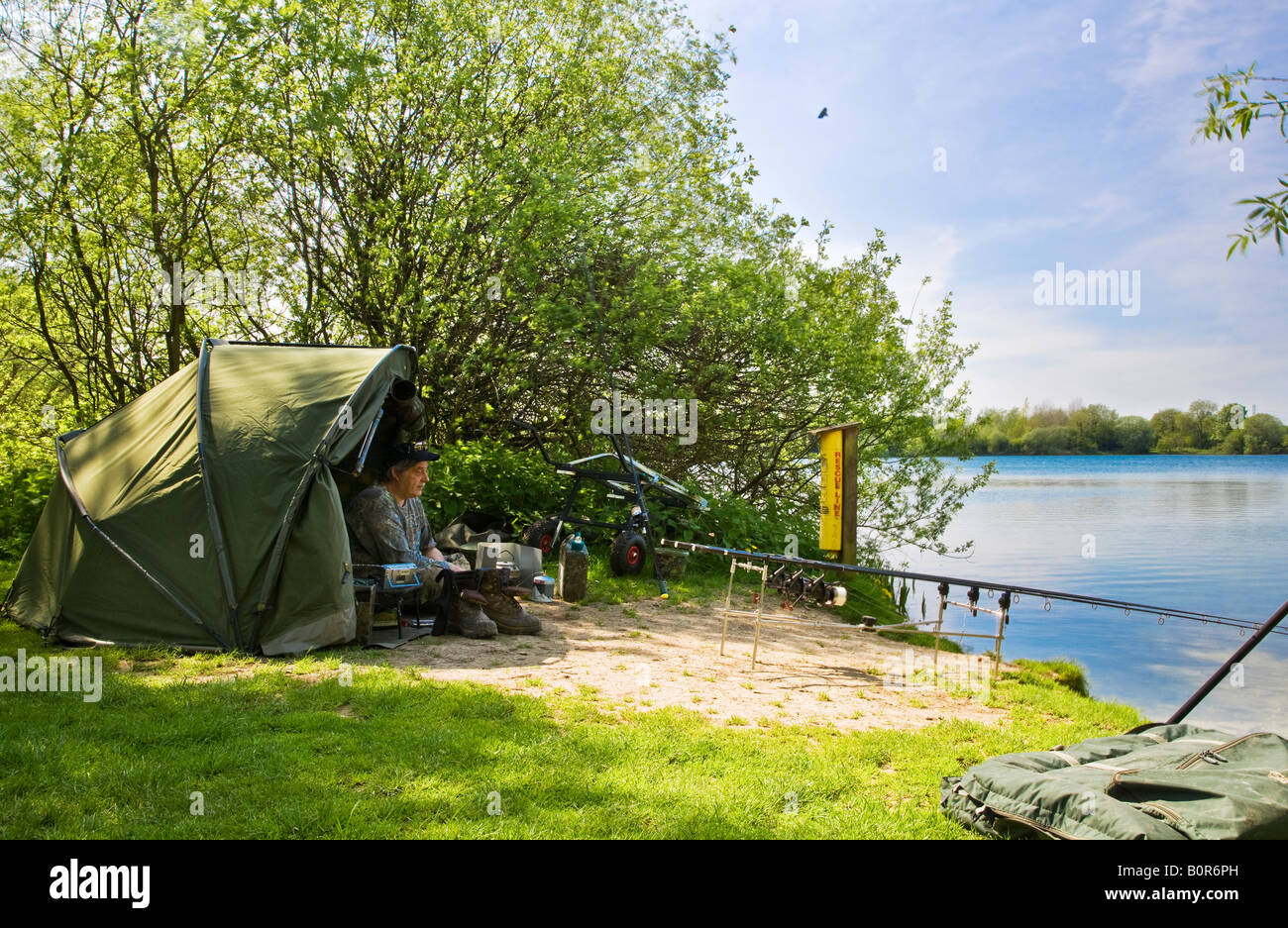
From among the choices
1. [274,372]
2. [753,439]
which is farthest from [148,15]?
[753,439]

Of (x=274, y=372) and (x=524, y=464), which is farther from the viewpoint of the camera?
(x=524, y=464)

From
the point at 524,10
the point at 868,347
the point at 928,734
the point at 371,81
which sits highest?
the point at 524,10

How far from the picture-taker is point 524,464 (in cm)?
1084

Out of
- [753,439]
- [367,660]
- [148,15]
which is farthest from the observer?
[753,439]

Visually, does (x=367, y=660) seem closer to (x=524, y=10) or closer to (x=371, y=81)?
(x=371, y=81)

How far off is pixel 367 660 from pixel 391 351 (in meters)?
2.63

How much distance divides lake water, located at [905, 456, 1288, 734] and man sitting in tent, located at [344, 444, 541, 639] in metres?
5.24

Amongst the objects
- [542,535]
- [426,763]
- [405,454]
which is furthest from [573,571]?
[426,763]
